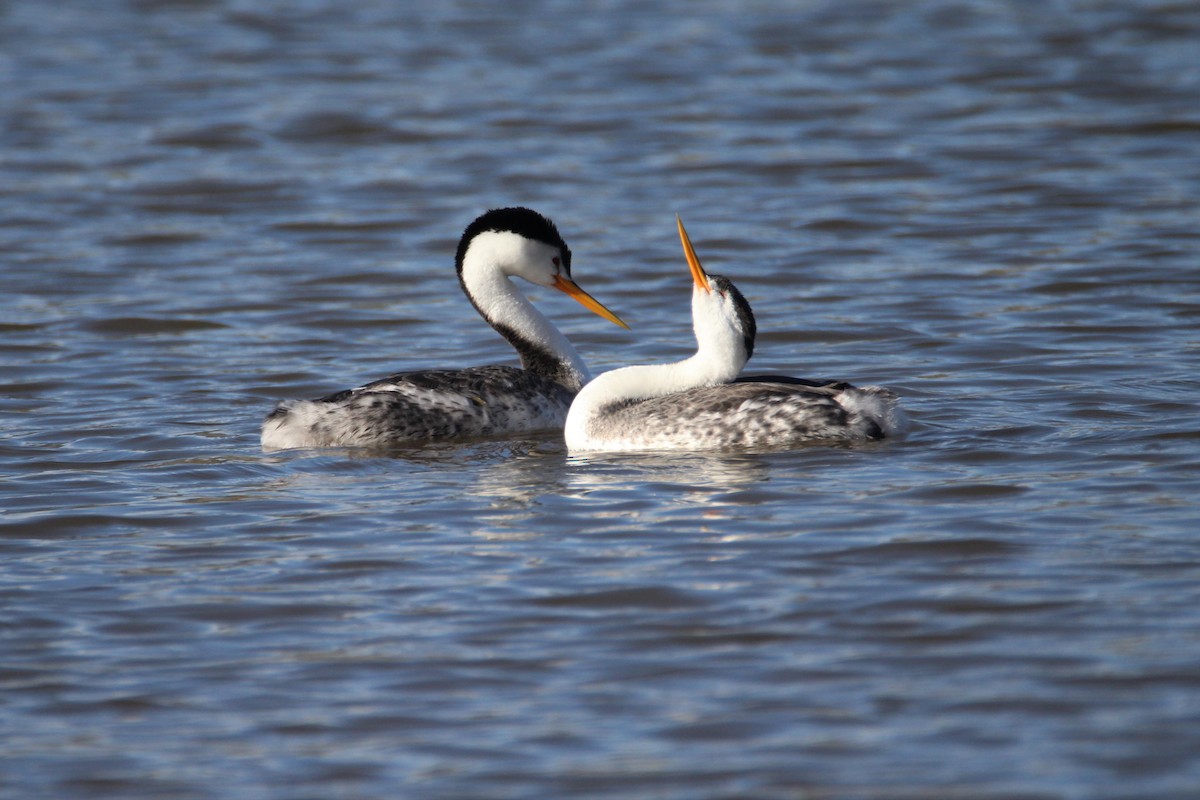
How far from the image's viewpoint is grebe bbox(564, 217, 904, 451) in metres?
8.22

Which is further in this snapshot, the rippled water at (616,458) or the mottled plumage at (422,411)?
the mottled plumage at (422,411)

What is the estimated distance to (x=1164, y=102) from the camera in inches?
686

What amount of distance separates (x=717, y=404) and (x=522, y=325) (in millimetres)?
1814

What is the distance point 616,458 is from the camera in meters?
8.34

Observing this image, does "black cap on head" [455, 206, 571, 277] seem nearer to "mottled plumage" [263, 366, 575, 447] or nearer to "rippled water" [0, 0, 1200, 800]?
"mottled plumage" [263, 366, 575, 447]

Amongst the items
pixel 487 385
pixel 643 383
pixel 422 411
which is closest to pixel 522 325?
pixel 487 385

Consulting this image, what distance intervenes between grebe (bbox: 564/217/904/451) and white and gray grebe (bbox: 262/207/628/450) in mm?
538

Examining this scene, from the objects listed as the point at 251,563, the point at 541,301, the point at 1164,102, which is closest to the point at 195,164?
the point at 541,301

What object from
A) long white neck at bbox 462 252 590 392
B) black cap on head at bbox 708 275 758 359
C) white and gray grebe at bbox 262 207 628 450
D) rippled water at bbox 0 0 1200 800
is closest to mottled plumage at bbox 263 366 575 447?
white and gray grebe at bbox 262 207 628 450

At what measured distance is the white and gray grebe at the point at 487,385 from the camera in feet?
28.7

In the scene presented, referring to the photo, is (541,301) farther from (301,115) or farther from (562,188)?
(301,115)

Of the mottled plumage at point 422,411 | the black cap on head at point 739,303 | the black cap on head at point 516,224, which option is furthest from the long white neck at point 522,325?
the black cap on head at point 739,303

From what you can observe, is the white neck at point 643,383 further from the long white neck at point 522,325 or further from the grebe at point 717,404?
the long white neck at point 522,325

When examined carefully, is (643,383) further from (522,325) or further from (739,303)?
(522,325)
